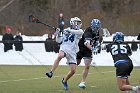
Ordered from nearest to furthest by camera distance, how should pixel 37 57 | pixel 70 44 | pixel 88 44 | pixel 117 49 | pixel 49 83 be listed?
pixel 117 49 → pixel 70 44 → pixel 88 44 → pixel 49 83 → pixel 37 57

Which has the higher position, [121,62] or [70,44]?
[70,44]

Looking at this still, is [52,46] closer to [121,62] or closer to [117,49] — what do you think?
[117,49]

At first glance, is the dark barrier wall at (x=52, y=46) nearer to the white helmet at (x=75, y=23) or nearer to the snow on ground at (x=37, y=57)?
the snow on ground at (x=37, y=57)

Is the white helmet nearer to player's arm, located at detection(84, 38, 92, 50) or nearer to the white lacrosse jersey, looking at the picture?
the white lacrosse jersey

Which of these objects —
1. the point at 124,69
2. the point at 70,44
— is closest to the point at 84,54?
the point at 70,44

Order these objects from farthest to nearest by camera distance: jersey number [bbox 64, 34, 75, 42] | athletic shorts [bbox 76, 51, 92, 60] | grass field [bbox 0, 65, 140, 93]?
athletic shorts [bbox 76, 51, 92, 60]
jersey number [bbox 64, 34, 75, 42]
grass field [bbox 0, 65, 140, 93]

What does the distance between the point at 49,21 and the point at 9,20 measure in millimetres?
4727

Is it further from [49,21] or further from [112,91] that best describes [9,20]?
[112,91]

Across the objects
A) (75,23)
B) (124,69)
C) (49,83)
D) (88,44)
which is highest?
(75,23)

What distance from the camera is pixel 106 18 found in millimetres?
54312

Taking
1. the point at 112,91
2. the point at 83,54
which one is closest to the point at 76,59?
the point at 83,54

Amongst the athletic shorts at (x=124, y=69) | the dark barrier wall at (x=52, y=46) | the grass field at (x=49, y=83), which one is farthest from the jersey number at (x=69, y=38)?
the dark barrier wall at (x=52, y=46)

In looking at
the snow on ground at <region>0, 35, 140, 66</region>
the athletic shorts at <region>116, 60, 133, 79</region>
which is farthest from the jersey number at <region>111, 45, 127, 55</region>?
the snow on ground at <region>0, 35, 140, 66</region>

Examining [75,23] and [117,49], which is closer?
[117,49]
